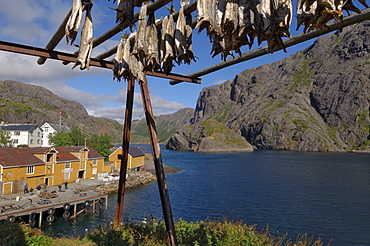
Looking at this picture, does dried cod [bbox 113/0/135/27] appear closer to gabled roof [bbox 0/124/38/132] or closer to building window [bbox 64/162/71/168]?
building window [bbox 64/162/71/168]

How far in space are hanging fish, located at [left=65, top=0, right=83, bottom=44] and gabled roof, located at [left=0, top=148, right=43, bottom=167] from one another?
45.4 metres

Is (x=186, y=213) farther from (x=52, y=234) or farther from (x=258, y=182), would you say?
(x=258, y=182)

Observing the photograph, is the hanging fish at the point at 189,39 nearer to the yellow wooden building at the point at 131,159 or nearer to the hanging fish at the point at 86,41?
the hanging fish at the point at 86,41

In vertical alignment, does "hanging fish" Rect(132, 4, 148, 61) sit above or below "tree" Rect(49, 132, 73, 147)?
above

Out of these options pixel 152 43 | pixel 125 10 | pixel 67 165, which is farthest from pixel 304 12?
pixel 67 165

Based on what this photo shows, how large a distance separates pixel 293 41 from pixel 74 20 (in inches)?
158

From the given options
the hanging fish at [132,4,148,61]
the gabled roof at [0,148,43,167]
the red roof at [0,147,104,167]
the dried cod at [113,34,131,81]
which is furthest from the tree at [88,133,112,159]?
the hanging fish at [132,4,148,61]

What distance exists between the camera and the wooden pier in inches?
1318

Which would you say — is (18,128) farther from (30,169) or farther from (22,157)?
(30,169)

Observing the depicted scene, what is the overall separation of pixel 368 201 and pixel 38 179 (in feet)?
194

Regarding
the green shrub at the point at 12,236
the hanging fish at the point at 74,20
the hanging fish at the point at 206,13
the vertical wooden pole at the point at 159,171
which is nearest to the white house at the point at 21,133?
the green shrub at the point at 12,236

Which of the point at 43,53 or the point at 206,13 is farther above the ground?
the point at 43,53

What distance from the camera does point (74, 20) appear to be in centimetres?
475

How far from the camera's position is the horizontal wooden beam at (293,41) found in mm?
4015
